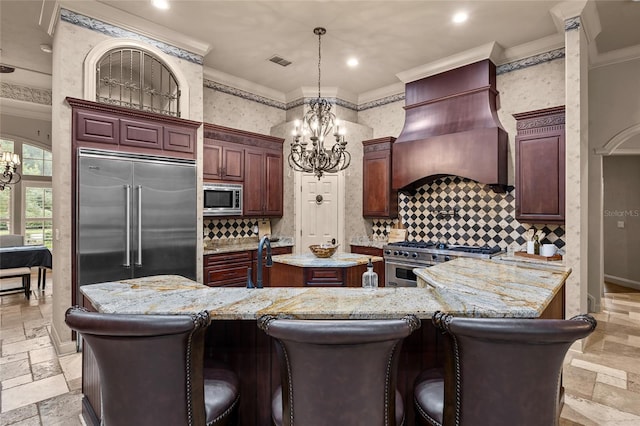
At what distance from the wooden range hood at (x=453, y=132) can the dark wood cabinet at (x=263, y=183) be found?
1.86 metres

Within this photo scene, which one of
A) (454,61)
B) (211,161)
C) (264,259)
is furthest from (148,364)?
(454,61)

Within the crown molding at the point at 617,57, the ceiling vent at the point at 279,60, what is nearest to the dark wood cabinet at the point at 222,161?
the ceiling vent at the point at 279,60

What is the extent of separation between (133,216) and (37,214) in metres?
5.63

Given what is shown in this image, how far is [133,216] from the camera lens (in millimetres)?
3459

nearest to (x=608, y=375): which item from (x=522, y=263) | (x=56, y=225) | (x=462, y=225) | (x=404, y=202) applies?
(x=522, y=263)

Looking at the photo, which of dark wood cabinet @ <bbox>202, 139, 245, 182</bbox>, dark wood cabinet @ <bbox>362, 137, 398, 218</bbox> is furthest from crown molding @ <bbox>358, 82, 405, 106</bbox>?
dark wood cabinet @ <bbox>202, 139, 245, 182</bbox>

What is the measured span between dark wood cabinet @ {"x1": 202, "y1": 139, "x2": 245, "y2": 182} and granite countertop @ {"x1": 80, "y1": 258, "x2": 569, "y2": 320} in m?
2.78

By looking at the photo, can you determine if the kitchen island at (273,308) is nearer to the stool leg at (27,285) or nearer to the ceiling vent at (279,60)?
the ceiling vent at (279,60)

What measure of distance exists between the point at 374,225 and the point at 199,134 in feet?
10.4

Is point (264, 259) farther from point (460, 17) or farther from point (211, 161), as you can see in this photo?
point (460, 17)

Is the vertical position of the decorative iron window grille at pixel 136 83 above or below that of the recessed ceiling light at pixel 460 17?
below

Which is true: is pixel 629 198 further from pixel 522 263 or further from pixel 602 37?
pixel 522 263

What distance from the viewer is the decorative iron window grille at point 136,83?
3662mm

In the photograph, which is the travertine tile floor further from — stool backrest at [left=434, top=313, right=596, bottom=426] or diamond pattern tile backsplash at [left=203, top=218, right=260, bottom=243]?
diamond pattern tile backsplash at [left=203, top=218, right=260, bottom=243]
